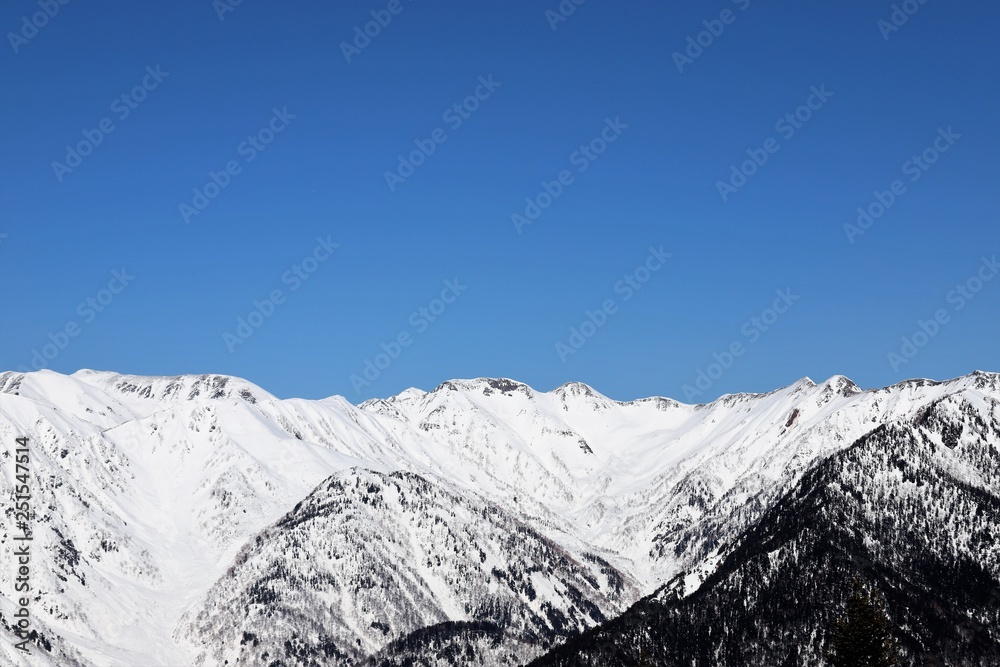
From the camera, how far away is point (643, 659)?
184 meters

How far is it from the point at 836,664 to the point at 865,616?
25.6 feet

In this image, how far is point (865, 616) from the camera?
16912 cm

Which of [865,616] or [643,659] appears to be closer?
[865,616]

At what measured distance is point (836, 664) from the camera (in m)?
165

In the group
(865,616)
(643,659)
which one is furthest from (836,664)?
(643,659)

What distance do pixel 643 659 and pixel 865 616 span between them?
30.9 meters

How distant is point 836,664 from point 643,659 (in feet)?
94.3

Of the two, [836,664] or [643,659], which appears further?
[643,659]

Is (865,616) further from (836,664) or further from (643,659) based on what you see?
Answer: (643,659)
